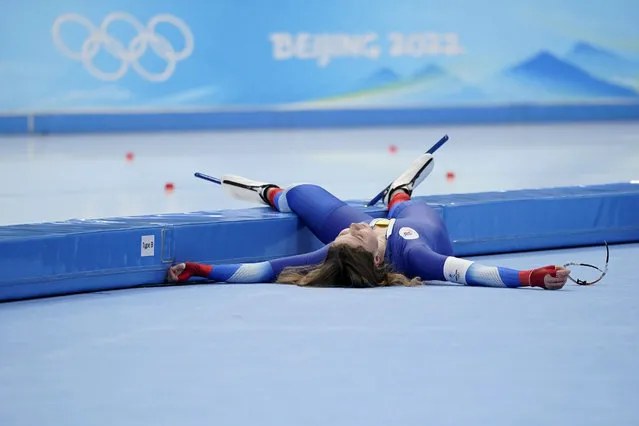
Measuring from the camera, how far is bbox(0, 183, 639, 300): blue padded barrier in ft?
15.8

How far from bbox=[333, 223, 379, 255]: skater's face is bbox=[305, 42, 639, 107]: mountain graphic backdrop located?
28.3 ft

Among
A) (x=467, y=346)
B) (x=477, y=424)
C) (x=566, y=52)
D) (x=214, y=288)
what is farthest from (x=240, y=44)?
(x=477, y=424)

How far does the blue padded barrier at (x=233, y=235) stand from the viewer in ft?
15.8

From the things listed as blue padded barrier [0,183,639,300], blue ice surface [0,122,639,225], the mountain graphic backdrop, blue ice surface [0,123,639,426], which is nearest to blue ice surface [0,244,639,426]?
blue ice surface [0,123,639,426]

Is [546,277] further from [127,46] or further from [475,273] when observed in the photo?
[127,46]

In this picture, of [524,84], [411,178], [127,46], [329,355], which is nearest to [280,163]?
[127,46]

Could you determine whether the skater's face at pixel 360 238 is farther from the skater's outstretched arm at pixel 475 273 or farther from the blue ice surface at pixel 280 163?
the blue ice surface at pixel 280 163

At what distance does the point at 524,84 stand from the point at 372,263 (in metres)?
9.43

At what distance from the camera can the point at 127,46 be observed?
41.1 ft

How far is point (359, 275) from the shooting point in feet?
16.1

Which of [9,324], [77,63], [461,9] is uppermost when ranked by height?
[461,9]

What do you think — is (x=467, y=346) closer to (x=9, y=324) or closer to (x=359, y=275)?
(x=359, y=275)

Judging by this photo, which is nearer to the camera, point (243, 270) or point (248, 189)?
point (243, 270)

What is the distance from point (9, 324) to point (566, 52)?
10.6 metres
